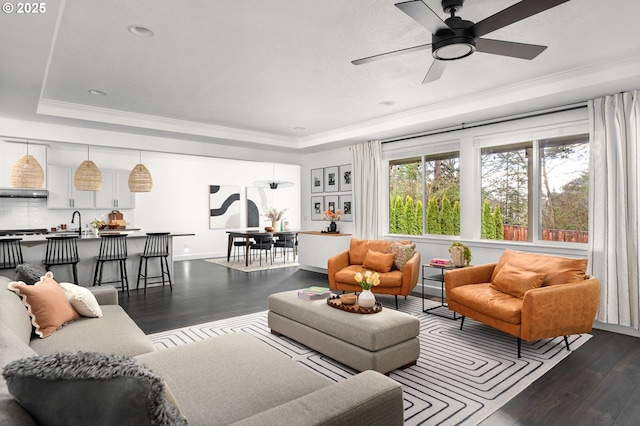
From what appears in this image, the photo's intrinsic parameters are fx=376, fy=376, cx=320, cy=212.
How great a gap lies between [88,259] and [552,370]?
243 inches

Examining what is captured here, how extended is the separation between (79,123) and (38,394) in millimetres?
5280

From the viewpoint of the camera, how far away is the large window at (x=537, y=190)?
177 inches

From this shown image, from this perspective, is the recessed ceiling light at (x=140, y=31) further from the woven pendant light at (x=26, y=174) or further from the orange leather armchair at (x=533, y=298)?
the woven pendant light at (x=26, y=174)

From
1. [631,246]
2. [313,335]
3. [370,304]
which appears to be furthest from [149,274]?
[631,246]

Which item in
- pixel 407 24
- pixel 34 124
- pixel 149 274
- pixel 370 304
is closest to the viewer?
pixel 407 24

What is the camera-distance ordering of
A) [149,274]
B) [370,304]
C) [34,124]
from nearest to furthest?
[370,304] → [34,124] → [149,274]

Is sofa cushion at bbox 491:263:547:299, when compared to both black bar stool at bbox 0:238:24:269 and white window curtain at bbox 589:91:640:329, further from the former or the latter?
black bar stool at bbox 0:238:24:269

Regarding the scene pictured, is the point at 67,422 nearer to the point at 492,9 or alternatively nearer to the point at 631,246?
the point at 492,9

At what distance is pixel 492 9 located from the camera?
2684mm

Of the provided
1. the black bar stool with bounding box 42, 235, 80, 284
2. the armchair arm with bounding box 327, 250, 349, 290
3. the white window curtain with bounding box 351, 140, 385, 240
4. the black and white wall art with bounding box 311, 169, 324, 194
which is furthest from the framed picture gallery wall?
the black bar stool with bounding box 42, 235, 80, 284

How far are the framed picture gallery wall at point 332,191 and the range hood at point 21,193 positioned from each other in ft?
17.9

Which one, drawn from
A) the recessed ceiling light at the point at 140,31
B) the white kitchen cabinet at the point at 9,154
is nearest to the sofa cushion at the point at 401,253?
the recessed ceiling light at the point at 140,31

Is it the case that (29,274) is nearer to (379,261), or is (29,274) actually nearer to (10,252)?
(10,252)

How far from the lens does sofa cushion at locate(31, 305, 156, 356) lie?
2.33 metres
